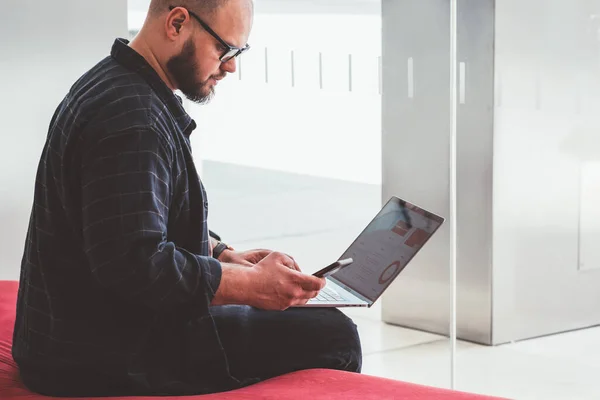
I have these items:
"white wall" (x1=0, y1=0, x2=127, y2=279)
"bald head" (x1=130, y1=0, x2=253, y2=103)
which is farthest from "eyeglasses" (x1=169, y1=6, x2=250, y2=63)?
"white wall" (x1=0, y1=0, x2=127, y2=279)

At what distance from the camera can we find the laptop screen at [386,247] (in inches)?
75.5

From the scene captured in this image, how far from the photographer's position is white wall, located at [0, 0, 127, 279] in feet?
10.6

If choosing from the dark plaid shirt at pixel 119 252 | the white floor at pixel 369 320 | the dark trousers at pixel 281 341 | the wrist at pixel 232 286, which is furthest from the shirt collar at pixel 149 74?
the white floor at pixel 369 320

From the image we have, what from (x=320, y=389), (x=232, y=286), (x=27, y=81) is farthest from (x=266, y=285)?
(x=27, y=81)

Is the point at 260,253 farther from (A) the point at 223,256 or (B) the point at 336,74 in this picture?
(B) the point at 336,74

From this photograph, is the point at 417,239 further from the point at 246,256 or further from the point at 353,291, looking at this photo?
the point at 246,256

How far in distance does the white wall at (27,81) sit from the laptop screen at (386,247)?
1.64 metres

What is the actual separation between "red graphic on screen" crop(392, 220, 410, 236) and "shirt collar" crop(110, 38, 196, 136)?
532 mm

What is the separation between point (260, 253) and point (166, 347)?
0.41m

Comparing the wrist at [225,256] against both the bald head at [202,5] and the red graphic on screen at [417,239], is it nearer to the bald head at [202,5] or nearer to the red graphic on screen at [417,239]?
the red graphic on screen at [417,239]

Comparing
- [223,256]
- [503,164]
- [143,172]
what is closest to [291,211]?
[503,164]

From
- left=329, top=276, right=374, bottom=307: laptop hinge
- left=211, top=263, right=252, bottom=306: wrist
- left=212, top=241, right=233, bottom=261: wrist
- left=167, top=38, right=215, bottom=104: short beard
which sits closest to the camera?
left=211, top=263, right=252, bottom=306: wrist

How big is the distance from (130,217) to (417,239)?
681 mm

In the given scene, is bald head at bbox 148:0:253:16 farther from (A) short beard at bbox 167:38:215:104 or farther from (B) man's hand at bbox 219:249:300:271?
(B) man's hand at bbox 219:249:300:271
